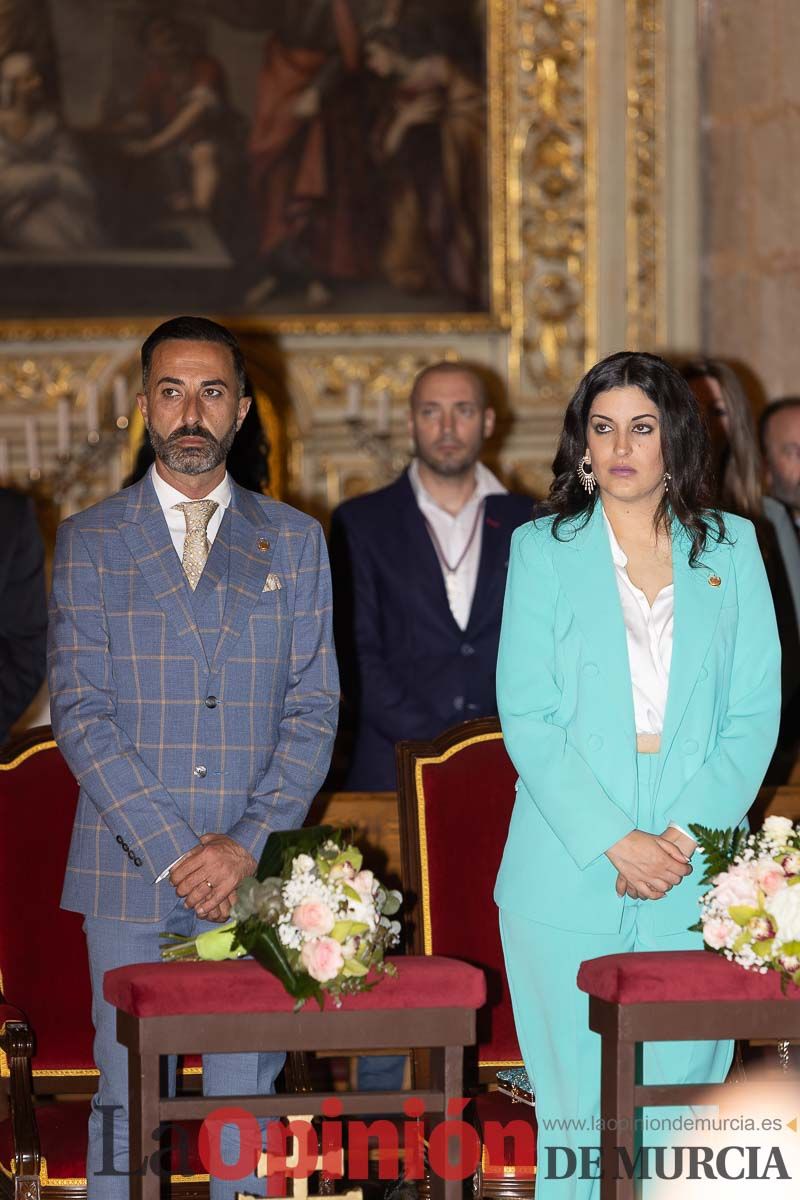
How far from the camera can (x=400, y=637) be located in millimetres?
5402


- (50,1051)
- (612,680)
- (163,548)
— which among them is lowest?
(50,1051)

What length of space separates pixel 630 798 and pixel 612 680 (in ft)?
0.78

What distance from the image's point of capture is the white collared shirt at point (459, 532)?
218 inches

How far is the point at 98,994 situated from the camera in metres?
3.46

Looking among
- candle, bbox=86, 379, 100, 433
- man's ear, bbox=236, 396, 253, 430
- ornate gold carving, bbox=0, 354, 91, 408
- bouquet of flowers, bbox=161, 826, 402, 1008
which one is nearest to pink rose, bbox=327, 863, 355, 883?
bouquet of flowers, bbox=161, 826, 402, 1008

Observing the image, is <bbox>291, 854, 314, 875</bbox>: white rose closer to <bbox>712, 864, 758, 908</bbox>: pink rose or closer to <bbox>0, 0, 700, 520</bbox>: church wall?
<bbox>712, 864, 758, 908</bbox>: pink rose

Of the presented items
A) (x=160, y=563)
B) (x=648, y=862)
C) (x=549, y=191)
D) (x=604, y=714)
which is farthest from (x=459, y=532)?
(x=549, y=191)

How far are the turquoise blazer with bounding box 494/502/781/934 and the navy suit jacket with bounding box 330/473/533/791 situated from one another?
5.74 ft

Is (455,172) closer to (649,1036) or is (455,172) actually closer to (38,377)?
(38,377)

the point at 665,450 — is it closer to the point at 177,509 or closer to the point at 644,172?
the point at 177,509

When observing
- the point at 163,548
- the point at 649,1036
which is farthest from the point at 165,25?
the point at 649,1036

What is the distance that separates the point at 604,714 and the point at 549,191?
5587 millimetres

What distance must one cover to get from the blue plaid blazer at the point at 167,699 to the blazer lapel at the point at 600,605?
565mm

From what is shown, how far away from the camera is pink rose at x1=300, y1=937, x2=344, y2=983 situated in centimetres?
298
